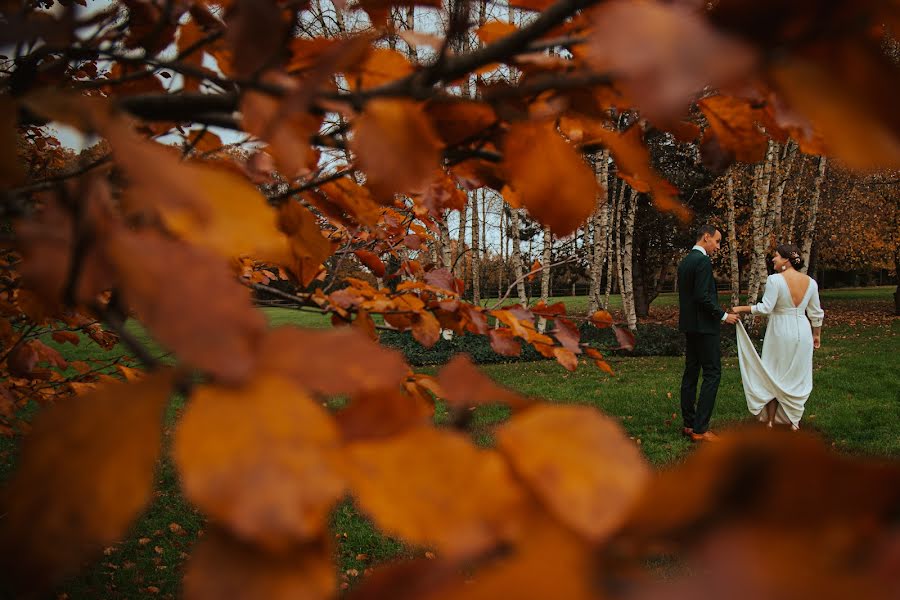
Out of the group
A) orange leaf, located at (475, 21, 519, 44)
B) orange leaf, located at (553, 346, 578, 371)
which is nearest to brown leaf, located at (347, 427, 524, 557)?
orange leaf, located at (475, 21, 519, 44)

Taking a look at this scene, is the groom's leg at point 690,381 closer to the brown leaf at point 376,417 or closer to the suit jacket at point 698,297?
the suit jacket at point 698,297

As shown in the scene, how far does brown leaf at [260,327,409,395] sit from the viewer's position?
350 millimetres

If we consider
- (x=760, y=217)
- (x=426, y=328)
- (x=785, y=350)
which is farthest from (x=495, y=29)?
(x=760, y=217)

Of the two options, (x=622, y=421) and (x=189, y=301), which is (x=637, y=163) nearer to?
(x=189, y=301)

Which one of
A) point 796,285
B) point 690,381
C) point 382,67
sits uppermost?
point 382,67

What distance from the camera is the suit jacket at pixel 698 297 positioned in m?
5.57

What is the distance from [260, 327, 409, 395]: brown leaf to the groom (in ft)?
18.7

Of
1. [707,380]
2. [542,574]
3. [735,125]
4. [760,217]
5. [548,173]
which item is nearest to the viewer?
[542,574]

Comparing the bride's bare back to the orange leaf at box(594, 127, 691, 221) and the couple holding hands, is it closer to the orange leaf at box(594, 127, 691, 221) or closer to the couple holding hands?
the couple holding hands

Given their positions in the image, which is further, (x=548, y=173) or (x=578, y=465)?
(x=548, y=173)

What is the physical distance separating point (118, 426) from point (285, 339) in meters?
0.11

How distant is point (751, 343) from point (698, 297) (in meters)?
1.00

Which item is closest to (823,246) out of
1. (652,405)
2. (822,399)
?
(822,399)

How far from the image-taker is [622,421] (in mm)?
6320
